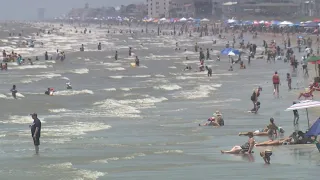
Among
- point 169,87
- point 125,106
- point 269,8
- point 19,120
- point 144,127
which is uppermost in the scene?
point 269,8

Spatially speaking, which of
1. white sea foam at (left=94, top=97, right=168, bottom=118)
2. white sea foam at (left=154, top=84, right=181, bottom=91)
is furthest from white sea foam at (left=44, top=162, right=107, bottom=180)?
white sea foam at (left=154, top=84, right=181, bottom=91)

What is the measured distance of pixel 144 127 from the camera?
69.2ft

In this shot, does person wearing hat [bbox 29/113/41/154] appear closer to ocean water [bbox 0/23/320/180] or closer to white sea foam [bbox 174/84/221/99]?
ocean water [bbox 0/23/320/180]

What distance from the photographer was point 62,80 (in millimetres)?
41688

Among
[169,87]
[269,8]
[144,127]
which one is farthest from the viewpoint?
[269,8]

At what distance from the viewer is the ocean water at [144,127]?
14219mm

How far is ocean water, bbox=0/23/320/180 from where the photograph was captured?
14219 mm

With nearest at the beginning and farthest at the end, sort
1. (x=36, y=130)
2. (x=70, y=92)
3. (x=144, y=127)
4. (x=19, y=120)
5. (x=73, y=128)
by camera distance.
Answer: (x=36, y=130), (x=73, y=128), (x=144, y=127), (x=19, y=120), (x=70, y=92)

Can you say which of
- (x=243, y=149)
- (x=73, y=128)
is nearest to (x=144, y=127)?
(x=73, y=128)

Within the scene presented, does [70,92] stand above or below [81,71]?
above

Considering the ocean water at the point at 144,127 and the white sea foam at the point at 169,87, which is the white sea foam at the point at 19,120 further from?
the white sea foam at the point at 169,87

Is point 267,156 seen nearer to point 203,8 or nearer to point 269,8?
point 269,8

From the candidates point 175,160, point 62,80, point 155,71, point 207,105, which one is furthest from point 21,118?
point 155,71

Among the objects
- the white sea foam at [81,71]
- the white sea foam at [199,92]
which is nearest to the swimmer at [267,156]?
the white sea foam at [199,92]
